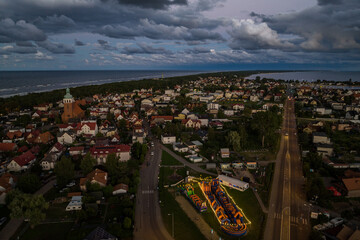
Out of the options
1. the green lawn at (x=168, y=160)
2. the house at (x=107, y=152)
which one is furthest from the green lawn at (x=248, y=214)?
the house at (x=107, y=152)

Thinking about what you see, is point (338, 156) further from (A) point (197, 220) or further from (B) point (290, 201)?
(A) point (197, 220)

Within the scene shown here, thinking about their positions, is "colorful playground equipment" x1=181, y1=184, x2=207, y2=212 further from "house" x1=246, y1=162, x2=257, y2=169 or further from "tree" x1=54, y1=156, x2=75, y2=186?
"tree" x1=54, y1=156, x2=75, y2=186

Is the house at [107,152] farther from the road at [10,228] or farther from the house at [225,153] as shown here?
the house at [225,153]

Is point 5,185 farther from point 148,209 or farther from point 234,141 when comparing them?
point 234,141

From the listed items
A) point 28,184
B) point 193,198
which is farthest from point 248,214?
point 28,184

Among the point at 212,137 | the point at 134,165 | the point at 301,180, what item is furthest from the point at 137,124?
the point at 301,180

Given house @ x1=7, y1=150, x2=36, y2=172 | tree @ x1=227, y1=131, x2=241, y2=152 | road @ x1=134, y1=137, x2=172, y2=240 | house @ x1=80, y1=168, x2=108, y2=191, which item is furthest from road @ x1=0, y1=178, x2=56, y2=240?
tree @ x1=227, y1=131, x2=241, y2=152
